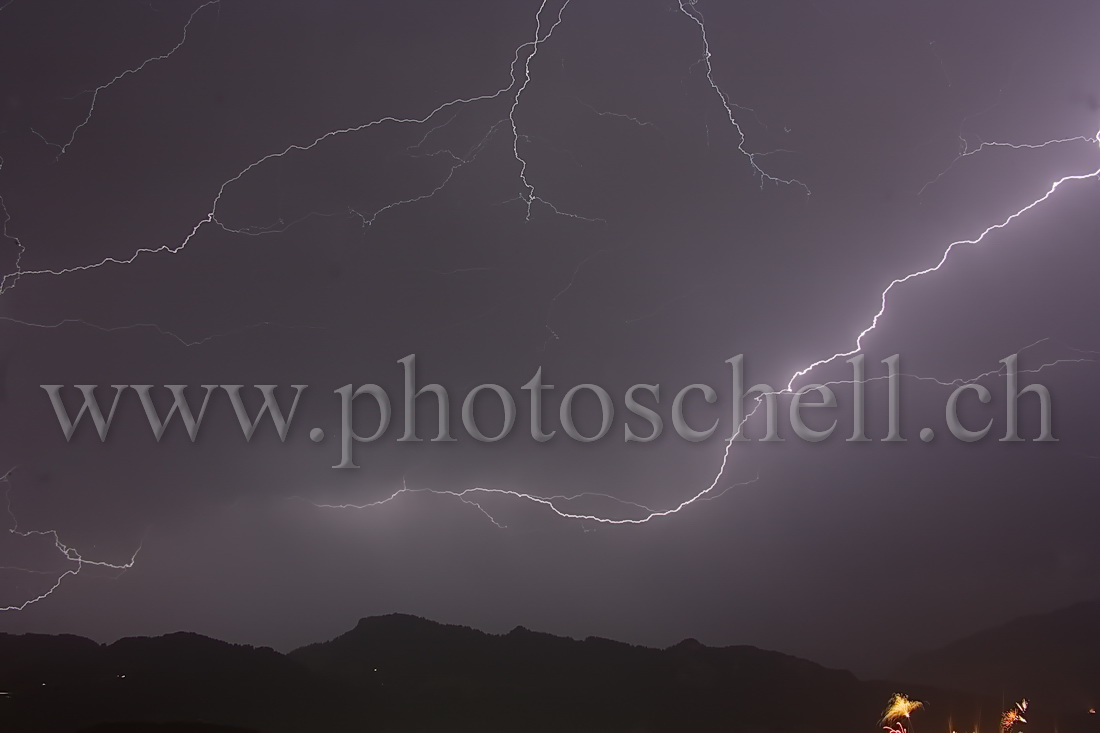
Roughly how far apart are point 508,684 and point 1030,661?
6.85 ft

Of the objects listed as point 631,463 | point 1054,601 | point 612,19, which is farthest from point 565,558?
point 612,19

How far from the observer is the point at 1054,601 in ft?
10.2

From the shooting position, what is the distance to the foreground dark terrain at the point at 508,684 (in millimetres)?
3119

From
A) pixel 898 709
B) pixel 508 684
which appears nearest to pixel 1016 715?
pixel 898 709

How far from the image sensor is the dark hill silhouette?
3.10 m

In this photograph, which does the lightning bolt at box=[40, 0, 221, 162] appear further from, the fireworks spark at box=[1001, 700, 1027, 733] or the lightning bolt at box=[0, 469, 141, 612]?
the fireworks spark at box=[1001, 700, 1027, 733]

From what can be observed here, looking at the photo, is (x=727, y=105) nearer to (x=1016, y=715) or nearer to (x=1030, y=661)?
(x=1030, y=661)

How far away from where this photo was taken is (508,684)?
3.20 meters

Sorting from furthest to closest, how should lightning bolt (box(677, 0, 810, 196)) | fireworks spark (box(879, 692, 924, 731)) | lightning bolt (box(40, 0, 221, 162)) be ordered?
lightning bolt (box(40, 0, 221, 162)), lightning bolt (box(677, 0, 810, 196)), fireworks spark (box(879, 692, 924, 731))

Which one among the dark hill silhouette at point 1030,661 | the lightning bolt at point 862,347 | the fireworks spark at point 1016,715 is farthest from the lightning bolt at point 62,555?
the fireworks spark at point 1016,715

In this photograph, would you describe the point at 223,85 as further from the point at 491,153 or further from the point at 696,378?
the point at 696,378

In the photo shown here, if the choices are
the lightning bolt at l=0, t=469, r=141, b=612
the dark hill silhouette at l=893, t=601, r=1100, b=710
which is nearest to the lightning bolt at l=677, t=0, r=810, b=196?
the dark hill silhouette at l=893, t=601, r=1100, b=710

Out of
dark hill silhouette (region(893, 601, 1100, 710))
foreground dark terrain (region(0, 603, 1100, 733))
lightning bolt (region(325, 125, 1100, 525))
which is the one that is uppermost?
lightning bolt (region(325, 125, 1100, 525))

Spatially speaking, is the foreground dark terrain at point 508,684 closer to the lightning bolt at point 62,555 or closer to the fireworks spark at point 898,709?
the fireworks spark at point 898,709
